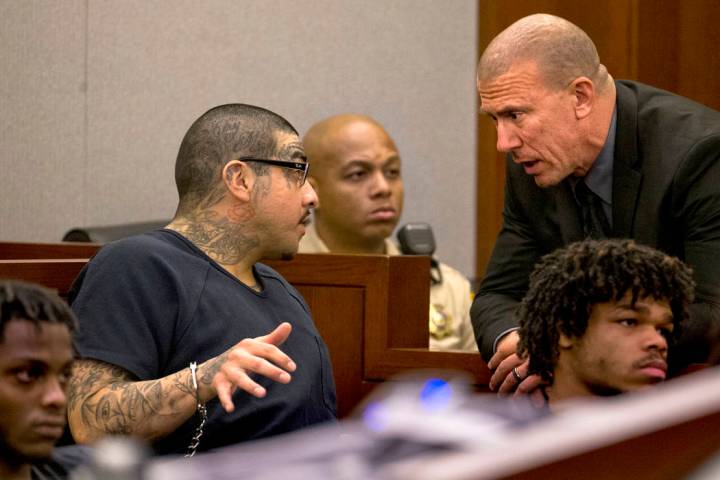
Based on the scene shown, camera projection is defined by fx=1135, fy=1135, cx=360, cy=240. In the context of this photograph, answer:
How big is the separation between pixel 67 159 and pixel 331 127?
2.76 ft

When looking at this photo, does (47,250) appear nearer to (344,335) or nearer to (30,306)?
(344,335)

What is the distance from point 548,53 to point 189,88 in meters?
1.84

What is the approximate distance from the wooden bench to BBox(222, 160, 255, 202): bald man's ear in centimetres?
45

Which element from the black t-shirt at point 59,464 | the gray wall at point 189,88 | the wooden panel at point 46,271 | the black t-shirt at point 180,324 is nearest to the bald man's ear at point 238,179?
the black t-shirt at point 180,324

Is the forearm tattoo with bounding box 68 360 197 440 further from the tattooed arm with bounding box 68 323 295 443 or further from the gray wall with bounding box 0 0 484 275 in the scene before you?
the gray wall with bounding box 0 0 484 275

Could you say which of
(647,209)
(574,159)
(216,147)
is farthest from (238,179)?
(647,209)

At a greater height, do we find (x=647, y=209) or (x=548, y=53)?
(x=548, y=53)

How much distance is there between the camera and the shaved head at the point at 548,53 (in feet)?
7.23

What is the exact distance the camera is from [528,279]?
2291mm

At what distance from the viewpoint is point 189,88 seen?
3787 mm

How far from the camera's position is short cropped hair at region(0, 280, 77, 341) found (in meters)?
1.35

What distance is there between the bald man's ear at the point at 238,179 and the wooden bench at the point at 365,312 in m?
0.45

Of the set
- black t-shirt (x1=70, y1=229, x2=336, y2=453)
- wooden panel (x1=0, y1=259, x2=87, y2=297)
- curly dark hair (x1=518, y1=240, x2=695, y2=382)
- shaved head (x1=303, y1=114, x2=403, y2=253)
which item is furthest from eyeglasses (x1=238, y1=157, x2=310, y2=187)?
shaved head (x1=303, y1=114, x2=403, y2=253)

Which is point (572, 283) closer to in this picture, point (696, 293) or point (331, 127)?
point (696, 293)
